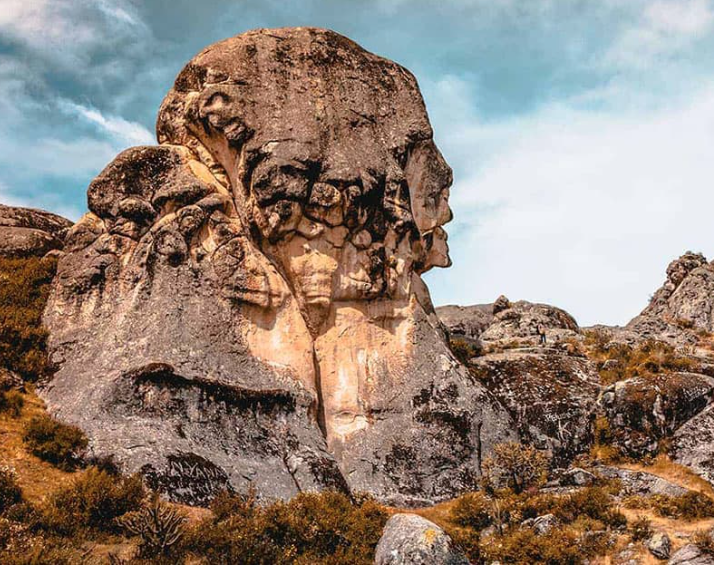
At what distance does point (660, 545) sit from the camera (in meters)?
16.4

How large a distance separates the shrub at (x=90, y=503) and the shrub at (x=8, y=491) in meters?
0.65

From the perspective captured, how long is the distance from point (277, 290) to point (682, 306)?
2707cm

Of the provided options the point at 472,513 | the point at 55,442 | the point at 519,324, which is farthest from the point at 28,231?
the point at 519,324

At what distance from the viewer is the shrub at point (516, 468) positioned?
21.4 m

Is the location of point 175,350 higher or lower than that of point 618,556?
higher

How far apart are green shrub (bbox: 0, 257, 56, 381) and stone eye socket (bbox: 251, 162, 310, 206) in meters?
A: 7.11

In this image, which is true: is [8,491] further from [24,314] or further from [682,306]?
[682,306]

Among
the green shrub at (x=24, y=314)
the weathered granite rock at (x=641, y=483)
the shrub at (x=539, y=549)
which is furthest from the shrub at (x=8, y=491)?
the weathered granite rock at (x=641, y=483)

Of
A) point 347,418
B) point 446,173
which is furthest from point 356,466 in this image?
point 446,173

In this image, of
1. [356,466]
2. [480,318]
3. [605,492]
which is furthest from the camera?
[480,318]

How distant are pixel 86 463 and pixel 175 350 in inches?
164

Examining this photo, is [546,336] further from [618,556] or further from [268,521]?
[268,521]

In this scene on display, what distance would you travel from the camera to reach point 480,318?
43.3 m

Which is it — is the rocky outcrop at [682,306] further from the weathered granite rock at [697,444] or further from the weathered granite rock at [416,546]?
the weathered granite rock at [416,546]
